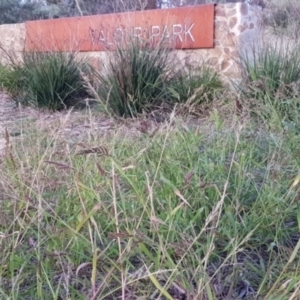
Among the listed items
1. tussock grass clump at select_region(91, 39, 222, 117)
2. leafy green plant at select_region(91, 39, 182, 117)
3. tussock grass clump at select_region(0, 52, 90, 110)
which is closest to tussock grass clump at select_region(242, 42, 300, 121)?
tussock grass clump at select_region(91, 39, 222, 117)

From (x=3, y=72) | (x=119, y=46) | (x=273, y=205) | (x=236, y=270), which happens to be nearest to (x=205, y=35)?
(x=119, y=46)

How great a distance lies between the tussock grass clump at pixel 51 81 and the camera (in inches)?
273

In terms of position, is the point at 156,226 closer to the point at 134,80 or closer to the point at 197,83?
the point at 134,80

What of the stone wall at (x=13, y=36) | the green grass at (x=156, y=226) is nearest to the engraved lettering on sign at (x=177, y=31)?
the stone wall at (x=13, y=36)

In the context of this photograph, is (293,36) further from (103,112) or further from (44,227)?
(44,227)

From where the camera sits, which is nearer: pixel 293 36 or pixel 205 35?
pixel 293 36

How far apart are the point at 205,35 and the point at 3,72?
3101mm

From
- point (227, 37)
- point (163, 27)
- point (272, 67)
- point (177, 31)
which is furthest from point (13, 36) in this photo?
point (272, 67)

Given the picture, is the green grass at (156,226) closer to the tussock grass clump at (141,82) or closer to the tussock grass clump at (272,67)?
the tussock grass clump at (272,67)

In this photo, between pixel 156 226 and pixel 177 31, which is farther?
pixel 177 31

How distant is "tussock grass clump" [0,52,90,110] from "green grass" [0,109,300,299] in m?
3.87

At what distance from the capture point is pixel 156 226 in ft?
5.59

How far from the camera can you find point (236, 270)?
1.96 meters

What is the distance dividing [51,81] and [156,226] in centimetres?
548
